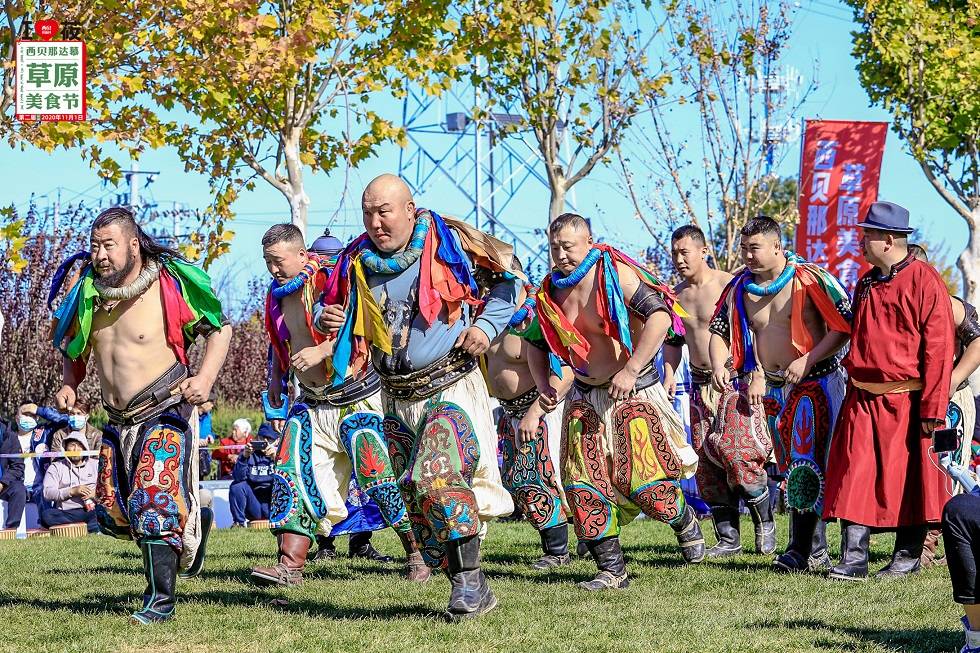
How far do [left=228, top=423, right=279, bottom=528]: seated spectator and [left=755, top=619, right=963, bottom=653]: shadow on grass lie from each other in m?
8.47

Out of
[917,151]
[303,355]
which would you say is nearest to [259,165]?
[303,355]

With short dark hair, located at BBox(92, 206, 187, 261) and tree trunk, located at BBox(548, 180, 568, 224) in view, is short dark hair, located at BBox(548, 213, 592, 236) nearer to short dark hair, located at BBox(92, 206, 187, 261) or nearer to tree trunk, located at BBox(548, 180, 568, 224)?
short dark hair, located at BBox(92, 206, 187, 261)

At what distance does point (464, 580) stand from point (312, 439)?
6.64ft

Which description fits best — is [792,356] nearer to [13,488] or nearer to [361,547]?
[361,547]

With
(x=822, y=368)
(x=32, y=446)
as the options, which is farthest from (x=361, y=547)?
(x=32, y=446)

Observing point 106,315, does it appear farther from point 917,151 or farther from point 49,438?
point 917,151

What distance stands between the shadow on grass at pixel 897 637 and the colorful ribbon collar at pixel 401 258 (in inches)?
93.7

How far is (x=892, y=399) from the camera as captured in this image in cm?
748

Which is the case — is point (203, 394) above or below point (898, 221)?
below

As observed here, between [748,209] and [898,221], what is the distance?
14551 millimetres

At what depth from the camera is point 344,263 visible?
657 cm

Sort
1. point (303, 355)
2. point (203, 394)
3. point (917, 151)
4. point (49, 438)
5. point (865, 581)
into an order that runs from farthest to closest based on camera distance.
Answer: point (917, 151), point (49, 438), point (865, 581), point (303, 355), point (203, 394)

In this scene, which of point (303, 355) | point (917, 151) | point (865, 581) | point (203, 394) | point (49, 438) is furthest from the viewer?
point (917, 151)

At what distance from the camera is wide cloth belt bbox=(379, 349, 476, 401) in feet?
20.9
